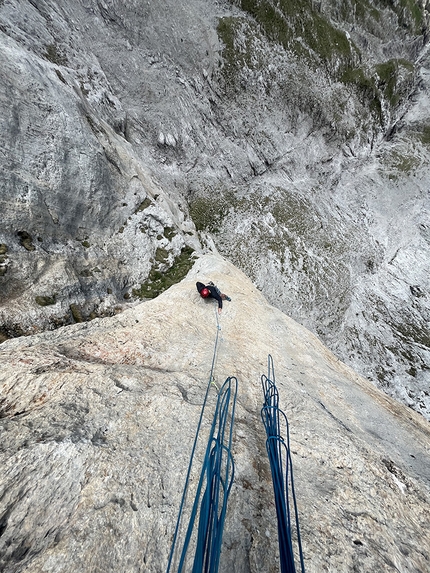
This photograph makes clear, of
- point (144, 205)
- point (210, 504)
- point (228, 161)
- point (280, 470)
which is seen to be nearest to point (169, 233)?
point (144, 205)

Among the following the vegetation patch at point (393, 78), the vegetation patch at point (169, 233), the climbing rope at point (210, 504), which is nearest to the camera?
the climbing rope at point (210, 504)

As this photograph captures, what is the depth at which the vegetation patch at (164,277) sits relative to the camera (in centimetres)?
1725

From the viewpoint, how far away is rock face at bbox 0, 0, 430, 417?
1435cm

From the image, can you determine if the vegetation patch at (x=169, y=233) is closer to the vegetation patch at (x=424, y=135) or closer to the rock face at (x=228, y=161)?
the rock face at (x=228, y=161)

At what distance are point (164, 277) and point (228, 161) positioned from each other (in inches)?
1119

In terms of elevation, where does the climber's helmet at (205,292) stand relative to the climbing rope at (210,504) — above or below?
above

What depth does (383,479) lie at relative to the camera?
203 inches

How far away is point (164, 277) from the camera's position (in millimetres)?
18531

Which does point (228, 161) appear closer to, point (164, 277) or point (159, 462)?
point (164, 277)

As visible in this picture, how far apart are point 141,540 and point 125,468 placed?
104 centimetres

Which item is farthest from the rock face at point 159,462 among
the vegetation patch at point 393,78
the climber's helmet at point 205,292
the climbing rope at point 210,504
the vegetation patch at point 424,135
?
the vegetation patch at point 393,78

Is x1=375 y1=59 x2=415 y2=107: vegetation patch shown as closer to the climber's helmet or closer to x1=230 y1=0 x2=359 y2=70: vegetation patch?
x1=230 y1=0 x2=359 y2=70: vegetation patch

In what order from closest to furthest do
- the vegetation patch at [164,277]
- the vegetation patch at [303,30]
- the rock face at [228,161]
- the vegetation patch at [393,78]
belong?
the rock face at [228,161] → the vegetation patch at [164,277] → the vegetation patch at [303,30] → the vegetation patch at [393,78]

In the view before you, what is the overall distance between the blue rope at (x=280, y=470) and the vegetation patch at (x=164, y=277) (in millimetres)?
11093
